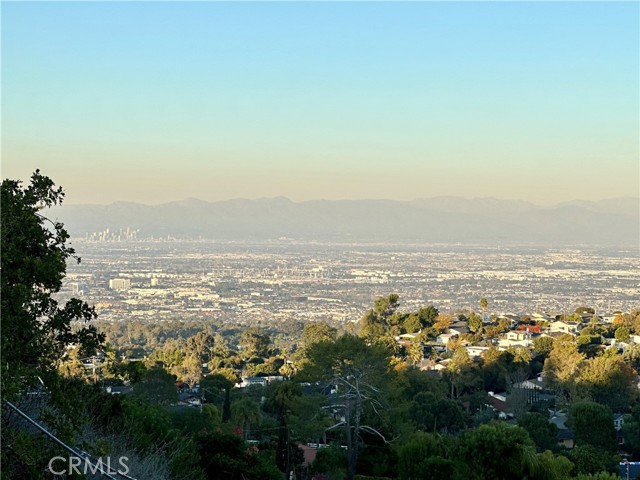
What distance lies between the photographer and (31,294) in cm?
611

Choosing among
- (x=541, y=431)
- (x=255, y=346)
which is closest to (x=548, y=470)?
(x=541, y=431)

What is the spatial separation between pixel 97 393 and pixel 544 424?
1052 cm

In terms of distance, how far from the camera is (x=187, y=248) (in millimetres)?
126562

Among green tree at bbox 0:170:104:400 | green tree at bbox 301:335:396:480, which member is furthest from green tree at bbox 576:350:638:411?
green tree at bbox 0:170:104:400

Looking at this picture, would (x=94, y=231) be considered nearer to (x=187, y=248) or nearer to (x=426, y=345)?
(x=187, y=248)

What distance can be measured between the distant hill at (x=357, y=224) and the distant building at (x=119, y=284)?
67.8 metres

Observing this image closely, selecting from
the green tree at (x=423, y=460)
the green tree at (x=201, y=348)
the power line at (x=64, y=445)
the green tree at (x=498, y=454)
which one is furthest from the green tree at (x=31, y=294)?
the green tree at (x=201, y=348)

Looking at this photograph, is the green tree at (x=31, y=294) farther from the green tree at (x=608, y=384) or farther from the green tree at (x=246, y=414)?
the green tree at (x=608, y=384)

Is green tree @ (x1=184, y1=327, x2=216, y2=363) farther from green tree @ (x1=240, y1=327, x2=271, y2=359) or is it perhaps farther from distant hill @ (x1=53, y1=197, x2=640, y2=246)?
distant hill @ (x1=53, y1=197, x2=640, y2=246)

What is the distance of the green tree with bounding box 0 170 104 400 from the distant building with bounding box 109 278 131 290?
6878cm

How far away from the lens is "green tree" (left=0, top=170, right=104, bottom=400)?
5.93m

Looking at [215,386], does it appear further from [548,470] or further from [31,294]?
[31,294]

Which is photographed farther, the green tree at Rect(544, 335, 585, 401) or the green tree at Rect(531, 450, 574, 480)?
the green tree at Rect(544, 335, 585, 401)

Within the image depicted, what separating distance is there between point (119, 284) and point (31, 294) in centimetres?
7113
